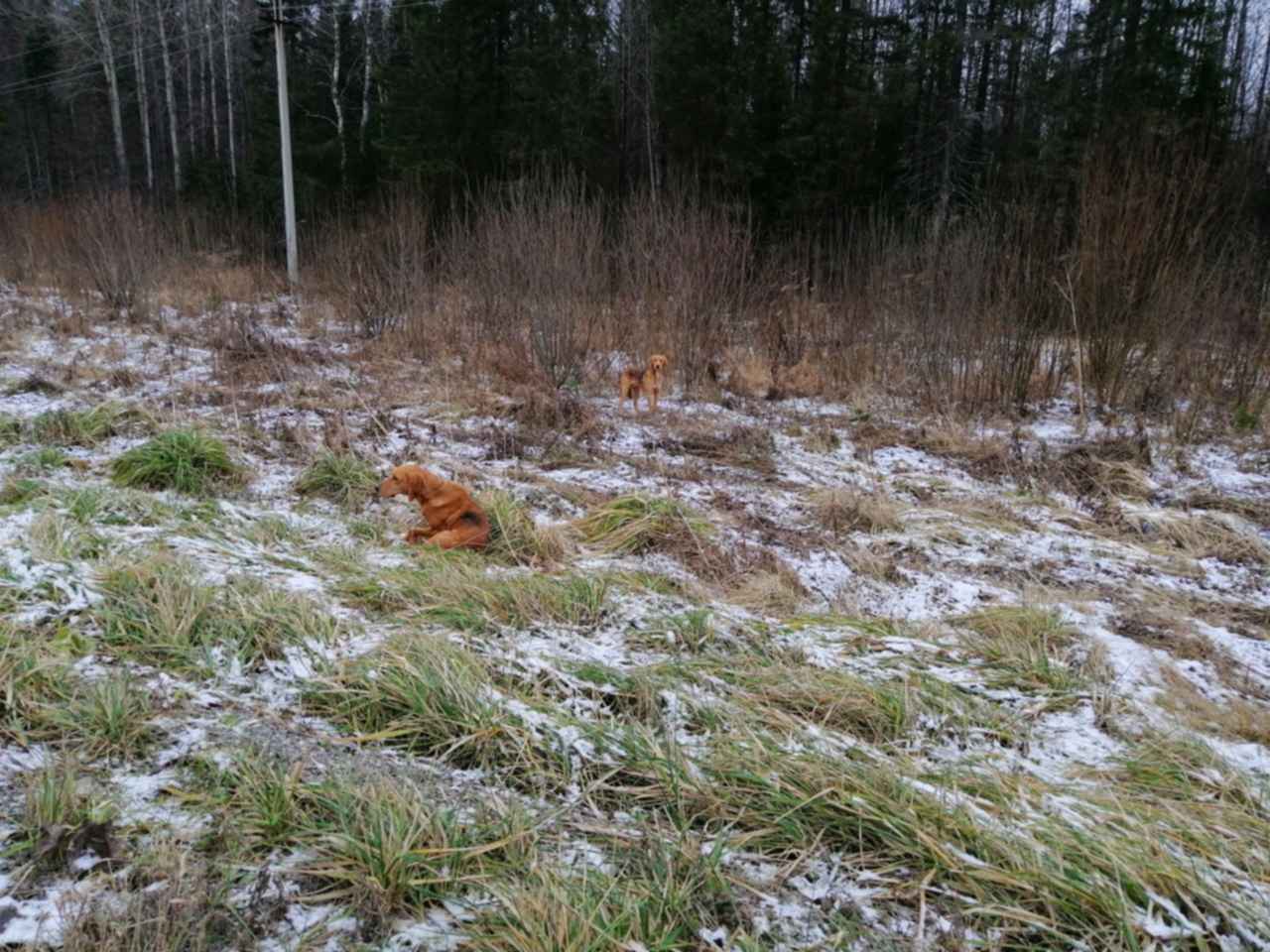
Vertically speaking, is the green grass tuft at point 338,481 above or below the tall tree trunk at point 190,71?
below

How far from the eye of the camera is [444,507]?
3449 mm

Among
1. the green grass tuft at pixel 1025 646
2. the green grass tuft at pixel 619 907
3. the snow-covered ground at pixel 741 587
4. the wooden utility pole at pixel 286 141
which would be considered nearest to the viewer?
the green grass tuft at pixel 619 907

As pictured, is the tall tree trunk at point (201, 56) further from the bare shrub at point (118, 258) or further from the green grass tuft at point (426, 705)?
the green grass tuft at point (426, 705)

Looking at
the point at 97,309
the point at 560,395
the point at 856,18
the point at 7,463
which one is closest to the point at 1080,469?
the point at 560,395

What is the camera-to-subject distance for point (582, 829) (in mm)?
1664

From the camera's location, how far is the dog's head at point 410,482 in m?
3.38

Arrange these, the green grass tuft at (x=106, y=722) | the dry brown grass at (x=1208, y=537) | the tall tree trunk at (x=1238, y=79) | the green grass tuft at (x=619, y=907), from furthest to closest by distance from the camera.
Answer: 1. the tall tree trunk at (x=1238, y=79)
2. the dry brown grass at (x=1208, y=537)
3. the green grass tuft at (x=106, y=722)
4. the green grass tuft at (x=619, y=907)

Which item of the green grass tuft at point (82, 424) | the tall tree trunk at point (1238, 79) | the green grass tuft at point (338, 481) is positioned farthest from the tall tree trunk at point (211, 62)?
the tall tree trunk at point (1238, 79)

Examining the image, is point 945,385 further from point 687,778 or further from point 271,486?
point 687,778

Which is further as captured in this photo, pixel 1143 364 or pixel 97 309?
pixel 97 309

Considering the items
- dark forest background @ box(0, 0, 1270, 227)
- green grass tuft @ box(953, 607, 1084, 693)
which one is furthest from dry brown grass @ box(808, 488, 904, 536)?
dark forest background @ box(0, 0, 1270, 227)

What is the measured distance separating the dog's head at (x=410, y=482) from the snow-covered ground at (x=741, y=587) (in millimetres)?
260

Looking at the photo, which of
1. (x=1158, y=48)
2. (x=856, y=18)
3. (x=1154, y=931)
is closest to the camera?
(x=1154, y=931)

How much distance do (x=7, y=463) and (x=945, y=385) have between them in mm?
6812
